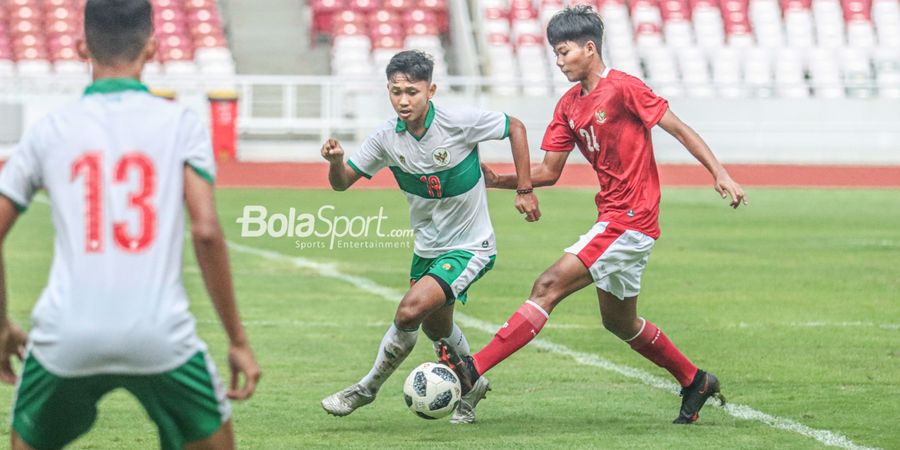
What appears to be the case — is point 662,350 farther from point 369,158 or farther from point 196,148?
point 196,148

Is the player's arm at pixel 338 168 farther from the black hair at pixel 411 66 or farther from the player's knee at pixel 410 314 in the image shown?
the player's knee at pixel 410 314

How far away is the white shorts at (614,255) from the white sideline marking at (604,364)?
0.89 m

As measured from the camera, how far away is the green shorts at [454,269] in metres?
7.34

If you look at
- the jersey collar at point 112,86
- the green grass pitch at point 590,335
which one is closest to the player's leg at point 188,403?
the jersey collar at point 112,86

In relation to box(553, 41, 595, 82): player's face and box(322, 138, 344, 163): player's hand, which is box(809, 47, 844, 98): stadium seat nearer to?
box(553, 41, 595, 82): player's face

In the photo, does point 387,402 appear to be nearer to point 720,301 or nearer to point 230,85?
point 720,301

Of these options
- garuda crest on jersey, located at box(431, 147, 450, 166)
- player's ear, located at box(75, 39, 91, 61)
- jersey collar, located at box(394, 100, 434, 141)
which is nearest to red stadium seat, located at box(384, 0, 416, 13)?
jersey collar, located at box(394, 100, 434, 141)

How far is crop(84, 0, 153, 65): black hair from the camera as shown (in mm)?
3955

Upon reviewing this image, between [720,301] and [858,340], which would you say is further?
[720,301]

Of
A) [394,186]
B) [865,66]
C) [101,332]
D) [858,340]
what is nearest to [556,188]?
[394,186]

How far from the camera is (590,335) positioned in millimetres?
10469

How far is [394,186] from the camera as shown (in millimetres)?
24719

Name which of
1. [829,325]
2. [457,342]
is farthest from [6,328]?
[829,325]

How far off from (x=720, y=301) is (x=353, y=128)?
17.8 m
